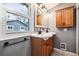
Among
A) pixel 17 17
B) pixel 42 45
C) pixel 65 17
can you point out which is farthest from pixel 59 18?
pixel 17 17

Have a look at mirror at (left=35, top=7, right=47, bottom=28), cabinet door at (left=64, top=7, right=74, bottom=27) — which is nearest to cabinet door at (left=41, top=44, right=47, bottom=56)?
mirror at (left=35, top=7, right=47, bottom=28)

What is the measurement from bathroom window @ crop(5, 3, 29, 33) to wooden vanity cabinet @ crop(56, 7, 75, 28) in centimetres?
45

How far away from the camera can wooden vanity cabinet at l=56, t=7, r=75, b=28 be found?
3.72 feet

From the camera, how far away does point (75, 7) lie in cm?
111

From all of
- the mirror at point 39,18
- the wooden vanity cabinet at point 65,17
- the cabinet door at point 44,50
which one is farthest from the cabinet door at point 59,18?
the cabinet door at point 44,50

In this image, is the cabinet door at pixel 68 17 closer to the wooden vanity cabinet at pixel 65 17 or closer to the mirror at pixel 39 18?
the wooden vanity cabinet at pixel 65 17

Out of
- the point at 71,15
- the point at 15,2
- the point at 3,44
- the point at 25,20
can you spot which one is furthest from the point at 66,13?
the point at 3,44

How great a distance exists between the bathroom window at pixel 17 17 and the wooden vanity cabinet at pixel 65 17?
0.45 meters

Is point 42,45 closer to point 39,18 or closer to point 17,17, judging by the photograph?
point 39,18

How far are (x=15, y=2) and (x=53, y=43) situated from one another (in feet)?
2.53

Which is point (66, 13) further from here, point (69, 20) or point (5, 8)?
point (5, 8)

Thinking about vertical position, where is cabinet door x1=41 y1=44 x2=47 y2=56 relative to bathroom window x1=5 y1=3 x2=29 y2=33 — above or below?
below

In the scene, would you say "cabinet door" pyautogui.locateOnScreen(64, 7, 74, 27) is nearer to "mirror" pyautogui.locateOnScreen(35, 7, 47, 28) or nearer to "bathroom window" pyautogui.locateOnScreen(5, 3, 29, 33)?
"mirror" pyautogui.locateOnScreen(35, 7, 47, 28)

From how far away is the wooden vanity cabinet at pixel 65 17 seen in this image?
1134 millimetres
